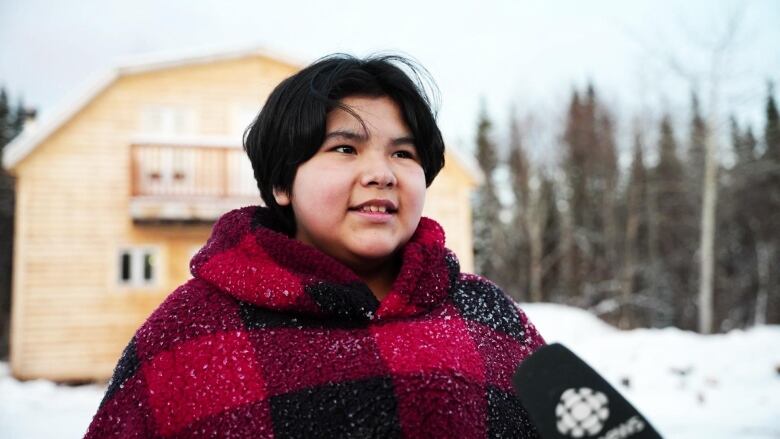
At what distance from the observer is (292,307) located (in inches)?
48.0

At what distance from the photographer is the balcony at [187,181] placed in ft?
31.0

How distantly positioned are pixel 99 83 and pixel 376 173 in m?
10.1

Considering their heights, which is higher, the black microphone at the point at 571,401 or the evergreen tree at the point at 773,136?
the evergreen tree at the point at 773,136

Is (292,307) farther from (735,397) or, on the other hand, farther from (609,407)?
(735,397)

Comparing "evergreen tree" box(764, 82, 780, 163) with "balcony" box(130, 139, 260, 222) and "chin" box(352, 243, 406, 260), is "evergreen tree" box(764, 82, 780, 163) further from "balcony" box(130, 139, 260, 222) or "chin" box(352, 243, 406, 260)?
"chin" box(352, 243, 406, 260)

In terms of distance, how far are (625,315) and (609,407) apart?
76.6ft

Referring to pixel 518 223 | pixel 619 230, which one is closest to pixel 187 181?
pixel 518 223

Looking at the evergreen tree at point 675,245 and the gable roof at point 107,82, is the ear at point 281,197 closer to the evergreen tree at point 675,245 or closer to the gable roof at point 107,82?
the gable roof at point 107,82

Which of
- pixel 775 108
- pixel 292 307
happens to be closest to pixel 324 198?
pixel 292 307

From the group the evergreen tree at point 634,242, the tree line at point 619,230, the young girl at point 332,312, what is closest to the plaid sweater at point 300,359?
the young girl at point 332,312

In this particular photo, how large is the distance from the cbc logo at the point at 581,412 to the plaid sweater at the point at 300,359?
0.41 meters

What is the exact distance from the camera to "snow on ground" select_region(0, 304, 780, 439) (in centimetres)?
504

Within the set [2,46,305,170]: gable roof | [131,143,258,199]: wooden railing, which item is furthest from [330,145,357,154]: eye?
[2,46,305,170]: gable roof

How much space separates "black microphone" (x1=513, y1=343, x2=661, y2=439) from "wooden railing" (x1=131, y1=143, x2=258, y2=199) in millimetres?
9250
